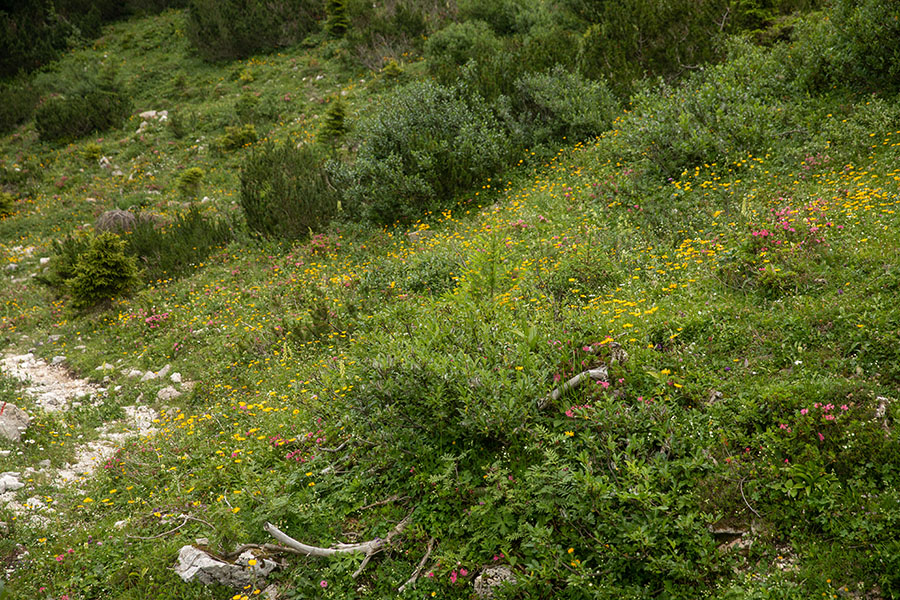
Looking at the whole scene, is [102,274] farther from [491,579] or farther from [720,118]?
[720,118]

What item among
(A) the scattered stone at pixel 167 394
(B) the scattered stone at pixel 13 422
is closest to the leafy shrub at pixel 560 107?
(A) the scattered stone at pixel 167 394

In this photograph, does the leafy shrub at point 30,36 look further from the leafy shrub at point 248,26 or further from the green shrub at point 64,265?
the green shrub at point 64,265

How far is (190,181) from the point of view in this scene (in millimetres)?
15492

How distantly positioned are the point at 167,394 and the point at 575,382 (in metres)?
5.73

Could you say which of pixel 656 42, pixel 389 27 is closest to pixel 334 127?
pixel 389 27

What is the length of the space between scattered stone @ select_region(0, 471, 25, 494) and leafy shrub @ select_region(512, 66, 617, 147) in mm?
10083

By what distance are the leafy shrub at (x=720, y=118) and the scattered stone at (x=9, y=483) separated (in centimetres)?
907

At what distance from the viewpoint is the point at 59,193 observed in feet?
54.6

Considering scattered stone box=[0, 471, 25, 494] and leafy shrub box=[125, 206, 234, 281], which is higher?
leafy shrub box=[125, 206, 234, 281]

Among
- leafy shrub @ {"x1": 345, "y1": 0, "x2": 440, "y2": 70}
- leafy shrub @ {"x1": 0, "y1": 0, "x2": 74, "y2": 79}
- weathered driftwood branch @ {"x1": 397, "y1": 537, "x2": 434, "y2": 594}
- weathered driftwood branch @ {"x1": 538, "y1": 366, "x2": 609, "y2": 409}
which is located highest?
leafy shrub @ {"x1": 0, "y1": 0, "x2": 74, "y2": 79}

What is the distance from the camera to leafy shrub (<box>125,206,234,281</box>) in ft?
37.0

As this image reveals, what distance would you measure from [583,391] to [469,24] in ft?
55.3

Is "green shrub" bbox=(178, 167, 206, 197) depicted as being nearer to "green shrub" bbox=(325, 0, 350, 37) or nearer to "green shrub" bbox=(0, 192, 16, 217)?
"green shrub" bbox=(0, 192, 16, 217)

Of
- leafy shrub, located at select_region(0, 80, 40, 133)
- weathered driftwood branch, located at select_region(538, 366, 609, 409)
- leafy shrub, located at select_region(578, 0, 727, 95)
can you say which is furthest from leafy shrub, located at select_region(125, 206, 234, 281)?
leafy shrub, located at select_region(0, 80, 40, 133)
